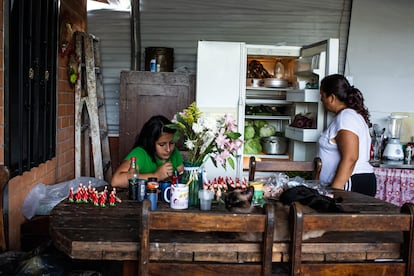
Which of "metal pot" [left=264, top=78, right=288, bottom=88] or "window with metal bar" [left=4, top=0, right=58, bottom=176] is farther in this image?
"metal pot" [left=264, top=78, right=288, bottom=88]

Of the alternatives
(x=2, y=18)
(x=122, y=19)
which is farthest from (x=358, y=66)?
(x=2, y=18)

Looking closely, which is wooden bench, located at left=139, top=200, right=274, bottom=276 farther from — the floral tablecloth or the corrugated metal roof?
the corrugated metal roof

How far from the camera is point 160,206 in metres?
2.60

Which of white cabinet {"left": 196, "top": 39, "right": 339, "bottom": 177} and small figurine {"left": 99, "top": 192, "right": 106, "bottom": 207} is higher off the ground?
white cabinet {"left": 196, "top": 39, "right": 339, "bottom": 177}

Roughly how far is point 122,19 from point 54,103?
6.70 feet

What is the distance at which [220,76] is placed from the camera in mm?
4621

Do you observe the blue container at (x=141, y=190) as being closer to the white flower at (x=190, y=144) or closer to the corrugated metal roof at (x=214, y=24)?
the white flower at (x=190, y=144)

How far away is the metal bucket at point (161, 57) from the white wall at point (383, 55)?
2100 millimetres

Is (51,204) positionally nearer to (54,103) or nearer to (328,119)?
(54,103)

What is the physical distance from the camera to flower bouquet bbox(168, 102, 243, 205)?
2.43 m

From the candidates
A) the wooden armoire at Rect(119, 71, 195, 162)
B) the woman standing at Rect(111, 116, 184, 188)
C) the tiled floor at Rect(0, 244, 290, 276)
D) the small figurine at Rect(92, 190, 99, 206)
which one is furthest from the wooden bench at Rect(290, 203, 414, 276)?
the wooden armoire at Rect(119, 71, 195, 162)

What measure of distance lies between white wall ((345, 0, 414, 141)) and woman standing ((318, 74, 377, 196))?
2.06 metres

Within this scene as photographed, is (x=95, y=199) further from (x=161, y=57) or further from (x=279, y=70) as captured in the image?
(x=279, y=70)

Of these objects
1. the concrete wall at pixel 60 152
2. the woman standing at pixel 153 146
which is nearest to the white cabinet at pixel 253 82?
the concrete wall at pixel 60 152
